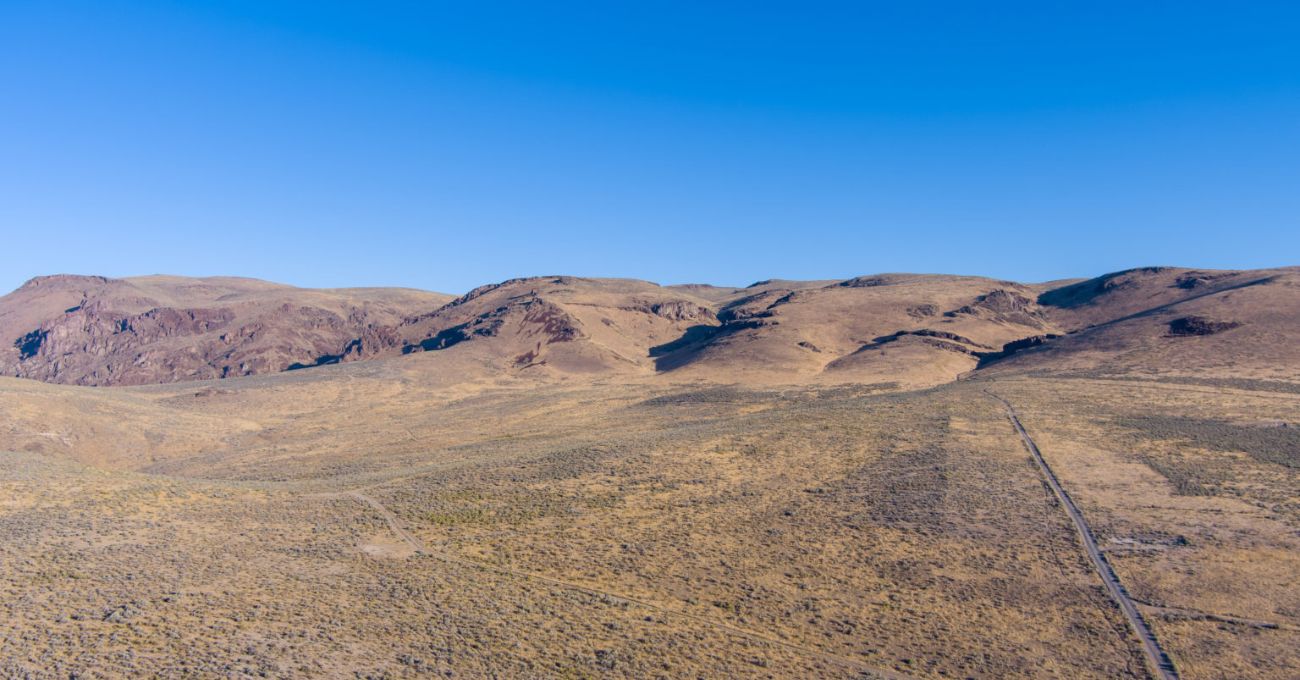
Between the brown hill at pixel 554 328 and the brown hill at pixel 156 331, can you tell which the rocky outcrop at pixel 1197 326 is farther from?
the brown hill at pixel 156 331

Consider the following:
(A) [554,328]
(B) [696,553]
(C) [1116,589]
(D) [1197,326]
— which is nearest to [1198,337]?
(D) [1197,326]

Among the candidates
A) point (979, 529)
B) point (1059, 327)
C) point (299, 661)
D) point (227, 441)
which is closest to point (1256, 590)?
point (979, 529)

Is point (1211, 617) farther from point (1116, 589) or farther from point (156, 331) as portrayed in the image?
point (156, 331)

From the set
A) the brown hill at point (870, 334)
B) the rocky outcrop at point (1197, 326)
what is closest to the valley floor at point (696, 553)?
the rocky outcrop at point (1197, 326)

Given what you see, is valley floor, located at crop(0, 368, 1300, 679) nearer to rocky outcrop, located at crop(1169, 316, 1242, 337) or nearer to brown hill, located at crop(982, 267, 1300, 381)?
brown hill, located at crop(982, 267, 1300, 381)

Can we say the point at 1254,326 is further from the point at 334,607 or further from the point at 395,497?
the point at 334,607
